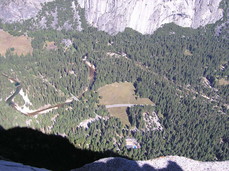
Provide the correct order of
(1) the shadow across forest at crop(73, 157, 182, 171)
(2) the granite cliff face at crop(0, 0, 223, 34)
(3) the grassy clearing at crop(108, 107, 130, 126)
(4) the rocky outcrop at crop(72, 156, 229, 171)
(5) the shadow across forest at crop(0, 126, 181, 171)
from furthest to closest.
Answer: (2) the granite cliff face at crop(0, 0, 223, 34), (3) the grassy clearing at crop(108, 107, 130, 126), (5) the shadow across forest at crop(0, 126, 181, 171), (4) the rocky outcrop at crop(72, 156, 229, 171), (1) the shadow across forest at crop(73, 157, 182, 171)

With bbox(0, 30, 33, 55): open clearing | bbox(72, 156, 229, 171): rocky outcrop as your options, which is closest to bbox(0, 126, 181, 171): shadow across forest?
bbox(72, 156, 229, 171): rocky outcrop

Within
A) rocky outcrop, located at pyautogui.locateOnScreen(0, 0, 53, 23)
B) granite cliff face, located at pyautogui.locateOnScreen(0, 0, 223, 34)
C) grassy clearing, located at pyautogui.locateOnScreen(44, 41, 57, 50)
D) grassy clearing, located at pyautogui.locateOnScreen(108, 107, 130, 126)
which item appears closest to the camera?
grassy clearing, located at pyautogui.locateOnScreen(108, 107, 130, 126)

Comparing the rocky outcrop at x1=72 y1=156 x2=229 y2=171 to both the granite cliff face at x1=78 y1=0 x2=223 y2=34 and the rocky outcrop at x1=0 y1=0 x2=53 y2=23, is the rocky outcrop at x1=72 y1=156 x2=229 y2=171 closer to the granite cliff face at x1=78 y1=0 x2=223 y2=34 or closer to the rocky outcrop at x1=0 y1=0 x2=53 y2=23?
the granite cliff face at x1=78 y1=0 x2=223 y2=34

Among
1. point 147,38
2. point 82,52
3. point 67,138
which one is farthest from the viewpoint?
point 147,38

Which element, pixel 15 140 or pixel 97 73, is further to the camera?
pixel 97 73

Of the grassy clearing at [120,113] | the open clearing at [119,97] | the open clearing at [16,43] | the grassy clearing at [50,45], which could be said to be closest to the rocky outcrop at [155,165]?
the grassy clearing at [120,113]

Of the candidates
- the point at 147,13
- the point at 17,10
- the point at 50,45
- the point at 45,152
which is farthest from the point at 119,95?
the point at 17,10

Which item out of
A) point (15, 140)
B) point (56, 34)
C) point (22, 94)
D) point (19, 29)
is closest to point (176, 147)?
point (15, 140)

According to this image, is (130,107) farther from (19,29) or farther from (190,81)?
(19,29)
